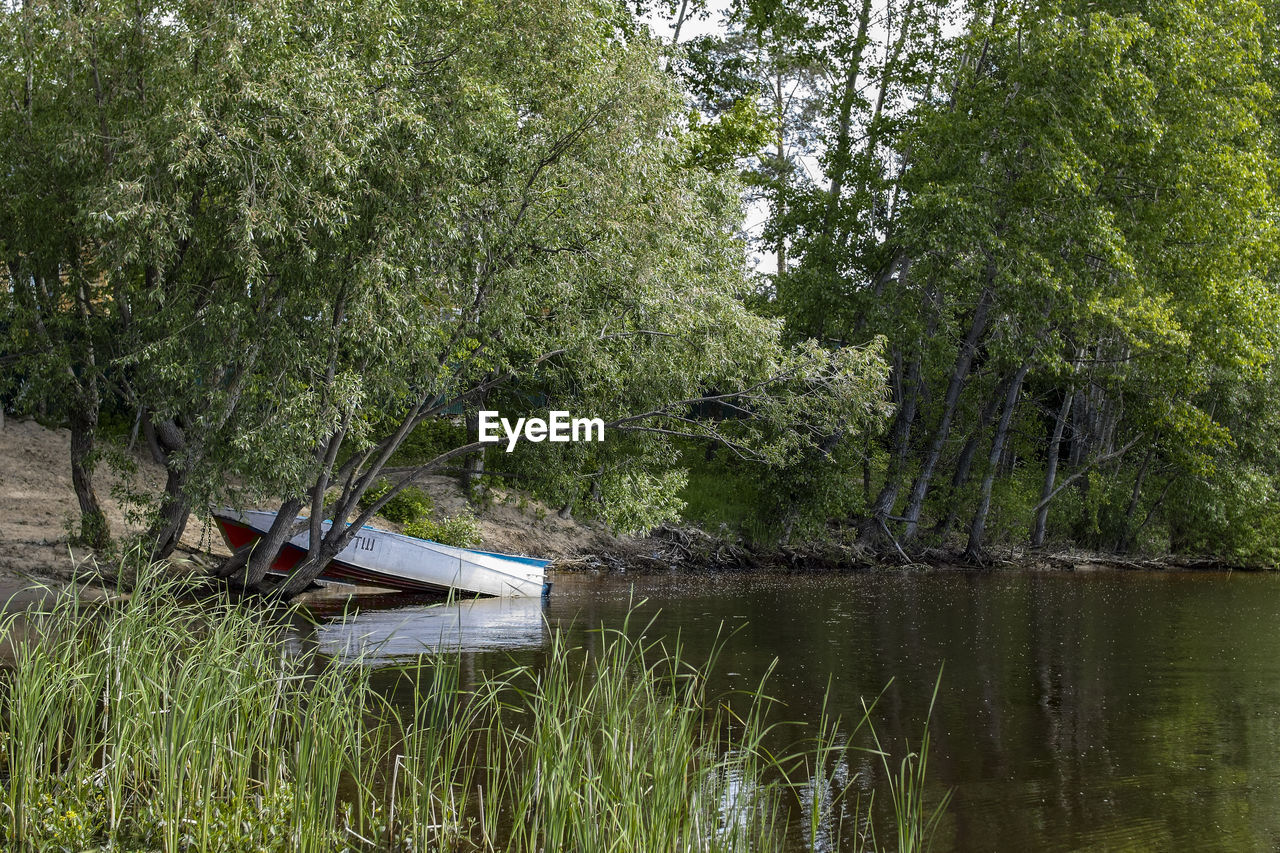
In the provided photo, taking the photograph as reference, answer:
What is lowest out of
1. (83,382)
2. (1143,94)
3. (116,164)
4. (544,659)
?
(544,659)

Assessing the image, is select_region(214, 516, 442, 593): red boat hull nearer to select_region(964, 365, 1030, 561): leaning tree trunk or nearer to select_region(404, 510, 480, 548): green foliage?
select_region(404, 510, 480, 548): green foliage

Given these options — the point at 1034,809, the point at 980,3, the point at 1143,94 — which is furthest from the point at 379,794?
the point at 980,3

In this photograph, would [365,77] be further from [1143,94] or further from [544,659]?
[1143,94]

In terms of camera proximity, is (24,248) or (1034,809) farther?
(24,248)

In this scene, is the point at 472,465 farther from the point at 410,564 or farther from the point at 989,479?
the point at 989,479

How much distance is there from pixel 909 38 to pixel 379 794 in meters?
22.9

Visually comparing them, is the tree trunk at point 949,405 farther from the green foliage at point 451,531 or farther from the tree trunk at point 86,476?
the tree trunk at point 86,476

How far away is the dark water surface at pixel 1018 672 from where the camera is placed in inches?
283

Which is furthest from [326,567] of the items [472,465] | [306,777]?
[306,777]

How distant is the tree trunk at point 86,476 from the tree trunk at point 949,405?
52.2 ft

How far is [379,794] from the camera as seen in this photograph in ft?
22.1

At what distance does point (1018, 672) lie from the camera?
479 inches

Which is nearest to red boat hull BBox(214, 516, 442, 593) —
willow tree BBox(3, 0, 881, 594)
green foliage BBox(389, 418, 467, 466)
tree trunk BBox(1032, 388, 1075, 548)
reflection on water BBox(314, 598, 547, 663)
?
reflection on water BBox(314, 598, 547, 663)
